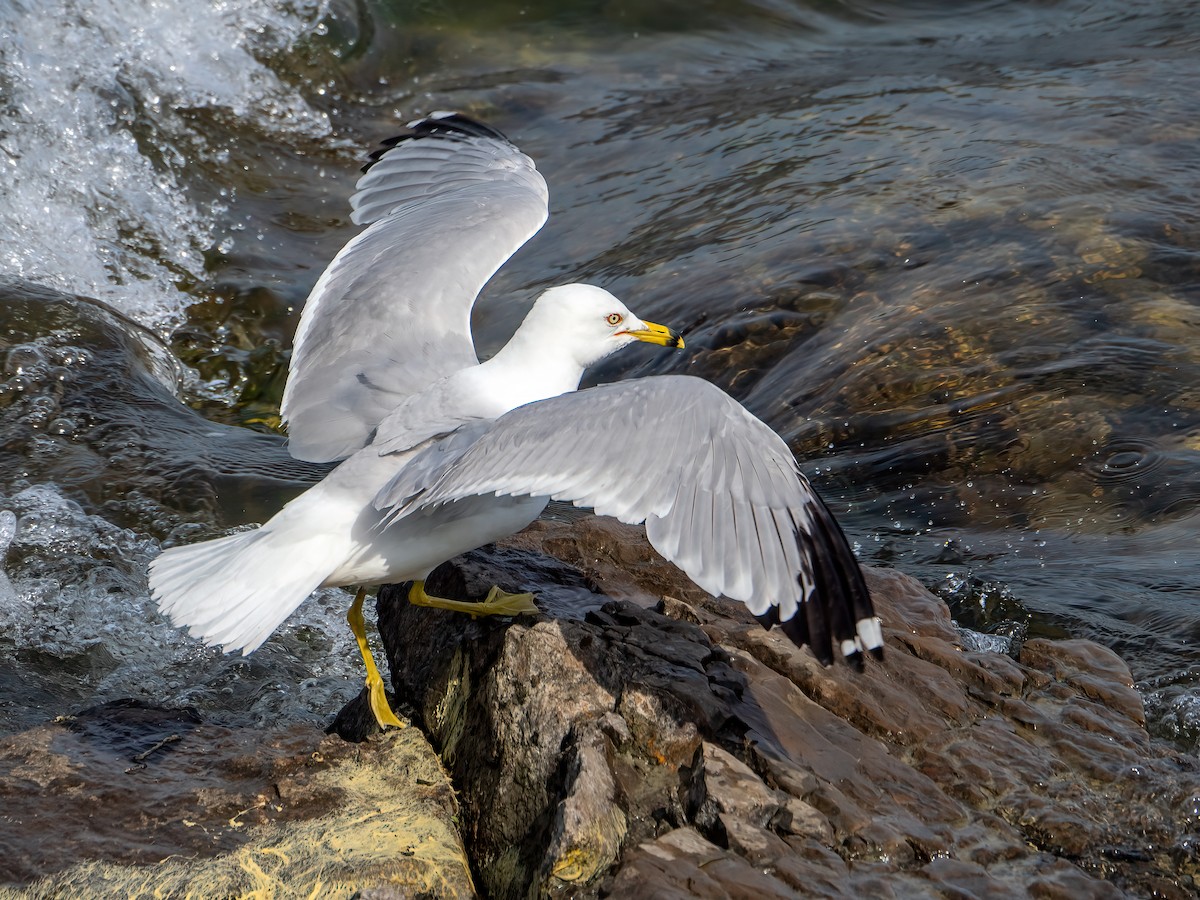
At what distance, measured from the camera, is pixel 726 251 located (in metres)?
7.70

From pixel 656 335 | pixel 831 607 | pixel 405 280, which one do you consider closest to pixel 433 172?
pixel 405 280

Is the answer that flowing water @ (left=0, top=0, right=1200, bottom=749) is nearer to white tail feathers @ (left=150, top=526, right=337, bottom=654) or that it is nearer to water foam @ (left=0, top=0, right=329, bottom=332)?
water foam @ (left=0, top=0, right=329, bottom=332)

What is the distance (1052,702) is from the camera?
3873 millimetres

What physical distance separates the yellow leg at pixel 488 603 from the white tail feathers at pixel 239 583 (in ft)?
1.21

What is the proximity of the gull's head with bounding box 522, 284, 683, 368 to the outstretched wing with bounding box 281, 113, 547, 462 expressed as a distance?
0.34 m

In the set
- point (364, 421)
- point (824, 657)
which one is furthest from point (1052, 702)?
point (364, 421)

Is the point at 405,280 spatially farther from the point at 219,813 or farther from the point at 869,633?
the point at 869,633

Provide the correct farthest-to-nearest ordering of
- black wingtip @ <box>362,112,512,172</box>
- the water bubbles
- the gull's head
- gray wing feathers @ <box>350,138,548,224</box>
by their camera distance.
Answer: the water bubbles, black wingtip @ <box>362,112,512,172</box>, gray wing feathers @ <box>350,138,548,224</box>, the gull's head

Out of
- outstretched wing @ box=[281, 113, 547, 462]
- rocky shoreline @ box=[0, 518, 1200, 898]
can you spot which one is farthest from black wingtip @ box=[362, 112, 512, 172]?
rocky shoreline @ box=[0, 518, 1200, 898]

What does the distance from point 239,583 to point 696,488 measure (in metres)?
1.32

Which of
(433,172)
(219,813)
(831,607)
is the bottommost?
(219,813)

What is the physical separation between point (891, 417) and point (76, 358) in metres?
4.12

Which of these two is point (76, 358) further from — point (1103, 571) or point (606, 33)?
point (606, 33)

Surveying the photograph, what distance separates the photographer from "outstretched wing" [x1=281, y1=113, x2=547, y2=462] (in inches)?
180
